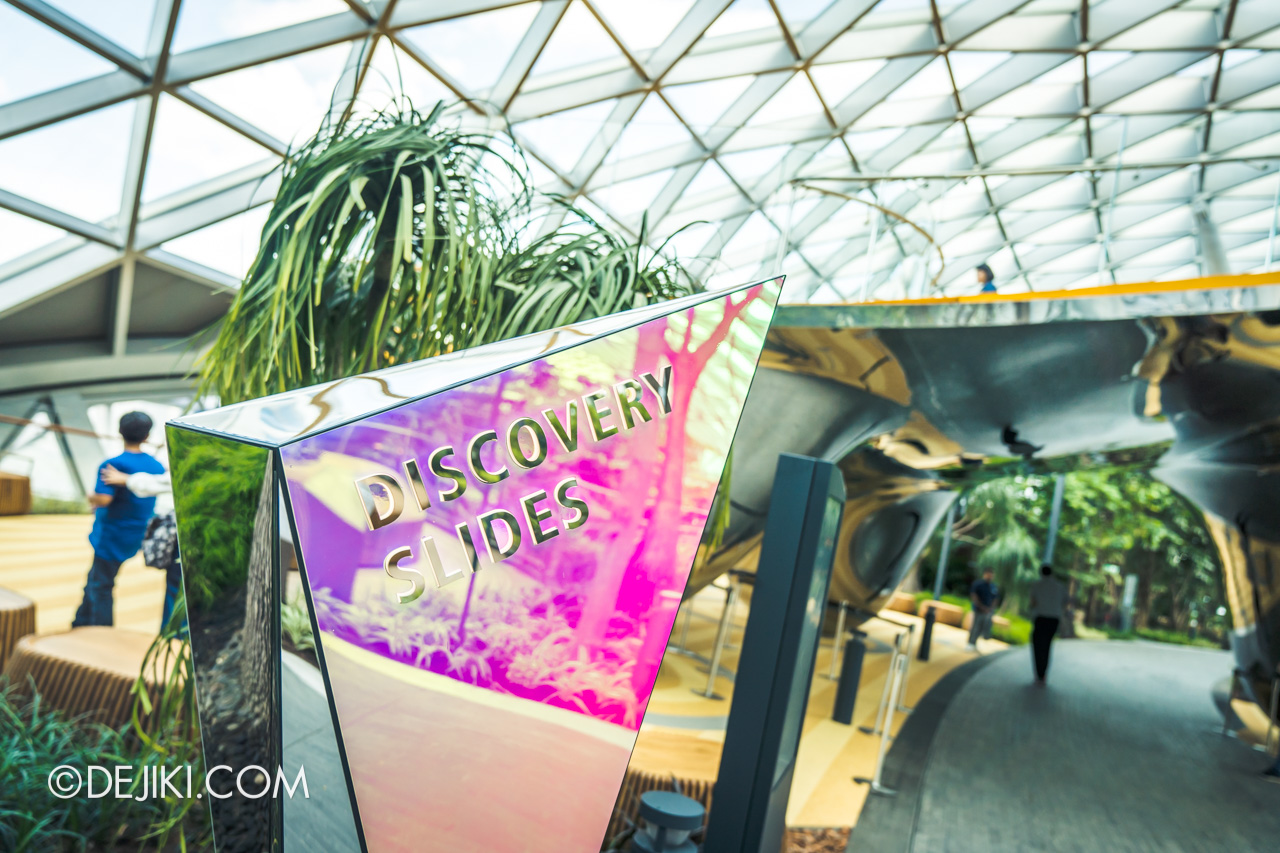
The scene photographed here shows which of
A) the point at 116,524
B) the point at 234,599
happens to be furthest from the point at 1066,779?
the point at 116,524

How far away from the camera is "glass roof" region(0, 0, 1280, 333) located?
5395 millimetres

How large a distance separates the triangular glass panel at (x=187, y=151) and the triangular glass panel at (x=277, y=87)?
0.79 feet

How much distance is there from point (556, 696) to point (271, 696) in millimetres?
430

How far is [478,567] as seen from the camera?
1.13 metres

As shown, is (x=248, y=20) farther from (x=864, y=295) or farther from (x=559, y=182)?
(x=864, y=295)

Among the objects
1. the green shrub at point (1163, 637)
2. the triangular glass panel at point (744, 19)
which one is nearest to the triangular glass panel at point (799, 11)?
the triangular glass panel at point (744, 19)

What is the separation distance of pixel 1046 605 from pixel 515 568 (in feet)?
28.5

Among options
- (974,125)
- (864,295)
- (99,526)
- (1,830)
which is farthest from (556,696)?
(974,125)

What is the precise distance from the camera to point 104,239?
22.5 feet

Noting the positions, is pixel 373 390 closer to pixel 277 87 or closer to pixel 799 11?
pixel 277 87

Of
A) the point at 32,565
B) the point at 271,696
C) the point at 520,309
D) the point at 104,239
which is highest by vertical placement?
the point at 104,239

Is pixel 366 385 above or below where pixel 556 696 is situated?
above

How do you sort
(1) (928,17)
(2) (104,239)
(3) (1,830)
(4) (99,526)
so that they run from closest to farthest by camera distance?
(3) (1,830)
(4) (99,526)
(2) (104,239)
(1) (928,17)

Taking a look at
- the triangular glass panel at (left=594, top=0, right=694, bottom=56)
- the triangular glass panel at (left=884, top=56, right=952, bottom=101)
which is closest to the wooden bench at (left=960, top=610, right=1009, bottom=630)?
the triangular glass panel at (left=884, top=56, right=952, bottom=101)
